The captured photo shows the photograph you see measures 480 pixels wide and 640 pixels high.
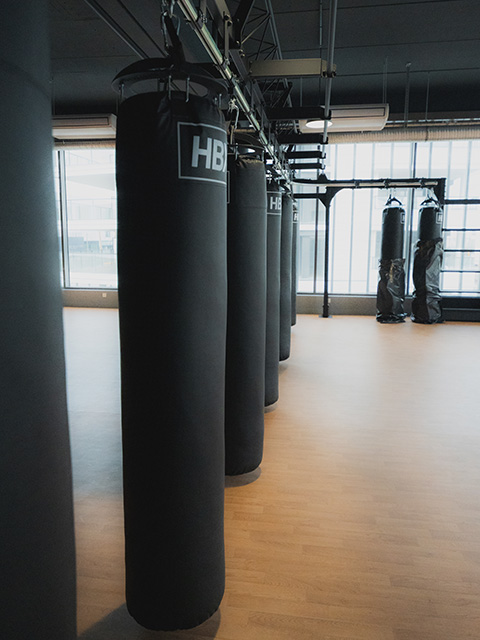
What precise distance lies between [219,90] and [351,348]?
20.4 ft

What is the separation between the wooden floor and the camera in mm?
2168

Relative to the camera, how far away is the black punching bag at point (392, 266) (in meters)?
9.89

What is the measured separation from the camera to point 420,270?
992cm

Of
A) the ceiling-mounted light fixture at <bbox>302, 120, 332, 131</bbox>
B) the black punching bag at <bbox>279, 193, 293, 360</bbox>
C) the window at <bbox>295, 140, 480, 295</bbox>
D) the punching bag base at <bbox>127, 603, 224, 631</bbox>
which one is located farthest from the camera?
the window at <bbox>295, 140, 480, 295</bbox>

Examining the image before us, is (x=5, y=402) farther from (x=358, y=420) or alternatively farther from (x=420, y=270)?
(x=420, y=270)

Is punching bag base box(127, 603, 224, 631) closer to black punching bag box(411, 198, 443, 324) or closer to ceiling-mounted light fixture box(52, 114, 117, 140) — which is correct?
ceiling-mounted light fixture box(52, 114, 117, 140)

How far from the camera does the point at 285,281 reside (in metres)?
5.80

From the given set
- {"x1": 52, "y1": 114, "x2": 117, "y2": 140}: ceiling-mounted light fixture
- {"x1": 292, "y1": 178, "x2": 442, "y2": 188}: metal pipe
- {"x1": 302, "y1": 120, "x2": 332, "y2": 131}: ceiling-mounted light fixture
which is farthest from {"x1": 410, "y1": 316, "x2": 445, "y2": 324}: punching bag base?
{"x1": 52, "y1": 114, "x2": 117, "y2": 140}: ceiling-mounted light fixture

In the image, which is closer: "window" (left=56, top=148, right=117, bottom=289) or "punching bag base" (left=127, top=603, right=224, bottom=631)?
"punching bag base" (left=127, top=603, right=224, bottom=631)

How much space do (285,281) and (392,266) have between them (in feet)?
16.2

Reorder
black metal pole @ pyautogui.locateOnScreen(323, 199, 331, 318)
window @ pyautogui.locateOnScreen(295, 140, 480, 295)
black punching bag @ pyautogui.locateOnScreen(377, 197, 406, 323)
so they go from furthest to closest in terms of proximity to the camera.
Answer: window @ pyautogui.locateOnScreen(295, 140, 480, 295) < black metal pole @ pyautogui.locateOnScreen(323, 199, 331, 318) < black punching bag @ pyautogui.locateOnScreen(377, 197, 406, 323)

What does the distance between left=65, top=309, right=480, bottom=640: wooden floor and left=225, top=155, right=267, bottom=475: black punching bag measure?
346 millimetres

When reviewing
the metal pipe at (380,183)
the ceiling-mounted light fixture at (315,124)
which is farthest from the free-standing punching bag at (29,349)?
the metal pipe at (380,183)

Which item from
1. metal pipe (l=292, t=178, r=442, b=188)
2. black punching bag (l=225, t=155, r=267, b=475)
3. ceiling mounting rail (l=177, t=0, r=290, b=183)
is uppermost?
metal pipe (l=292, t=178, r=442, b=188)
